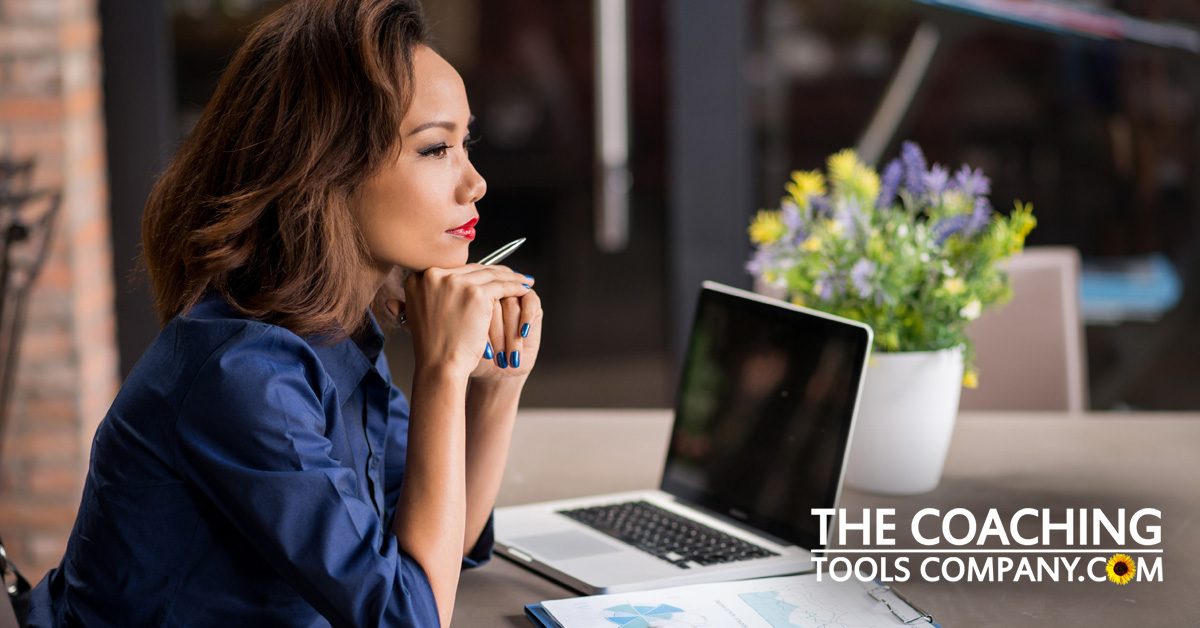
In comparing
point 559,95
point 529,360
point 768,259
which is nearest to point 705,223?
point 559,95

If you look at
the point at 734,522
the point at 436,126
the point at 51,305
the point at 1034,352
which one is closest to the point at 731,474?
the point at 734,522

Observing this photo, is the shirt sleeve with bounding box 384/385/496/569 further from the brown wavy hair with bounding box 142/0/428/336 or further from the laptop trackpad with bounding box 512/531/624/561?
the brown wavy hair with bounding box 142/0/428/336

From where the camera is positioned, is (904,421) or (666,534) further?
(904,421)

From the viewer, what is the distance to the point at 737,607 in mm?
1201

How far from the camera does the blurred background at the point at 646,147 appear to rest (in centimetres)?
284

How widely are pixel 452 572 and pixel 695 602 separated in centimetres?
23

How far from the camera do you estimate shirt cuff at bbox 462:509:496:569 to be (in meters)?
1.38

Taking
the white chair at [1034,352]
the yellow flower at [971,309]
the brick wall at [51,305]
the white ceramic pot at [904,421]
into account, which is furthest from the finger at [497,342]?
the brick wall at [51,305]

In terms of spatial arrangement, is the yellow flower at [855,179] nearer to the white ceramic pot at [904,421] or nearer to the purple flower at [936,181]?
the purple flower at [936,181]

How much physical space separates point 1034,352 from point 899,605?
109 cm

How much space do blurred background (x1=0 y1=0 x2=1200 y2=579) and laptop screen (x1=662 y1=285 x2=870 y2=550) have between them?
1234 millimetres

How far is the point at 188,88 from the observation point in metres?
3.76

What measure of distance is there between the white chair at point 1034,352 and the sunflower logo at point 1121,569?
2.70 feet

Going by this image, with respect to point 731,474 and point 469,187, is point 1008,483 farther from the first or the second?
point 469,187
